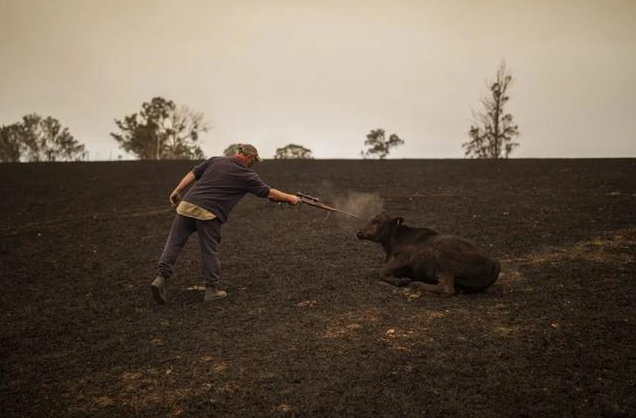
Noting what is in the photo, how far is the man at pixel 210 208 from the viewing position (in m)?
6.91

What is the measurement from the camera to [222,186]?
7.02 meters

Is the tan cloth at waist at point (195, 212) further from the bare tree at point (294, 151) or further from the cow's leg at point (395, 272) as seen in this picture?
the bare tree at point (294, 151)

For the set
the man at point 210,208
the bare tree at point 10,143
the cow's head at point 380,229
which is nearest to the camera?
the man at point 210,208

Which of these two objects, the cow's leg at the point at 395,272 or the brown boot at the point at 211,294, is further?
the cow's leg at the point at 395,272

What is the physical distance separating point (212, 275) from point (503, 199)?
35.8 feet

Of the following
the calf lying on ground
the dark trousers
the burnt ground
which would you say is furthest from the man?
the calf lying on ground

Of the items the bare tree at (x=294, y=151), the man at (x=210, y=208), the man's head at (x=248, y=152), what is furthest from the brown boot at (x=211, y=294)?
the bare tree at (x=294, y=151)

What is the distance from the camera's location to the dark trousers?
694 cm

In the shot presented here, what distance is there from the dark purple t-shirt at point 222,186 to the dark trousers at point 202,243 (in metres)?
0.24

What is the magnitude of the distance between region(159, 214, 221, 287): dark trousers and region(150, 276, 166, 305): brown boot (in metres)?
0.11

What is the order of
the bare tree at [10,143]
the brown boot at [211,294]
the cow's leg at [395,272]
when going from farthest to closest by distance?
the bare tree at [10,143], the cow's leg at [395,272], the brown boot at [211,294]

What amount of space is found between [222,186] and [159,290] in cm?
171

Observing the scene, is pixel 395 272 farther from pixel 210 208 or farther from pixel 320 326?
pixel 210 208

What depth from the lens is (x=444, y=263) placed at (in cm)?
695
